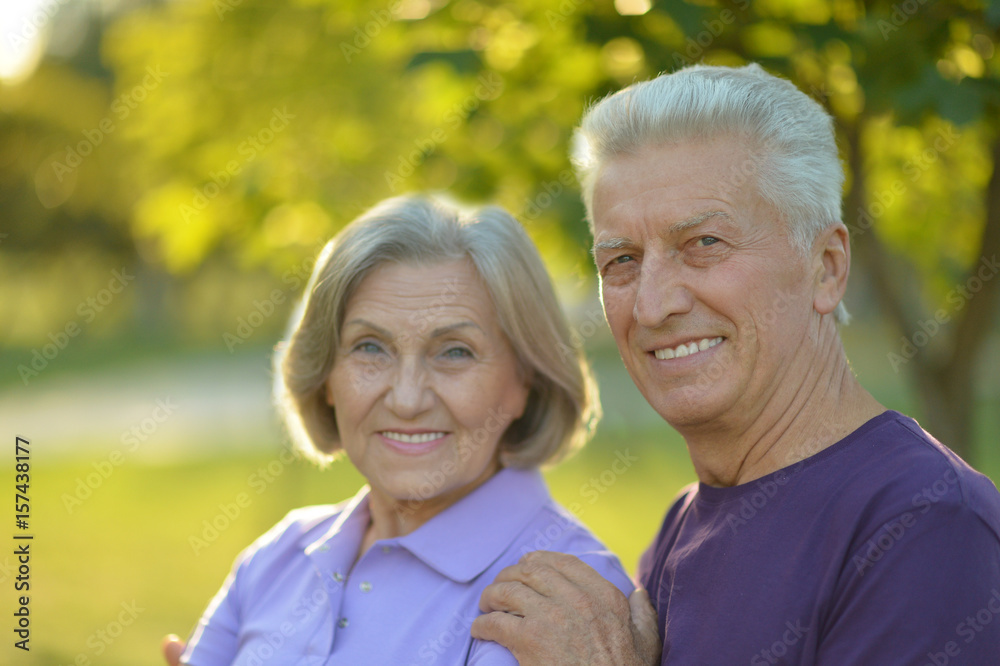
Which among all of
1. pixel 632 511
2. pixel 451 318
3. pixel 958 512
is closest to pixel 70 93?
pixel 632 511

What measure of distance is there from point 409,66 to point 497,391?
1123 mm

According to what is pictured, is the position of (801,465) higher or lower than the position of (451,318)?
lower

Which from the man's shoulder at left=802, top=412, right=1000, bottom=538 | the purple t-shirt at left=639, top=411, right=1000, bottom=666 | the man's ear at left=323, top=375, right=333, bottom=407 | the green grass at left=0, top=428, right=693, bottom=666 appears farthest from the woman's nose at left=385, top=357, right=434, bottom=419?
the green grass at left=0, top=428, right=693, bottom=666

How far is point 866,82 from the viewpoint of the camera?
2.65 meters

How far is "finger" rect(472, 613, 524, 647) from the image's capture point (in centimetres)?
220

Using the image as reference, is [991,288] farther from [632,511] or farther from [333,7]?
[632,511]

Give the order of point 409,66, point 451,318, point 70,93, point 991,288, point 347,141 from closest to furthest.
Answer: point 451,318 < point 409,66 < point 991,288 < point 347,141 < point 70,93

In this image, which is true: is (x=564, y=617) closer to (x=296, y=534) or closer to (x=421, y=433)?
(x=421, y=433)

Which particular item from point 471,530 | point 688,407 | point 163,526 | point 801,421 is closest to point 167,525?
point 163,526

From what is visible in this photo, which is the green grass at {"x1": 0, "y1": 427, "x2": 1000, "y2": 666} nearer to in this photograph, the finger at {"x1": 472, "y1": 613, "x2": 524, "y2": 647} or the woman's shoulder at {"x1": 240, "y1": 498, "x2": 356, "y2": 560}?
the woman's shoulder at {"x1": 240, "y1": 498, "x2": 356, "y2": 560}

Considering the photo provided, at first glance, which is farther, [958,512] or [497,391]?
[497,391]

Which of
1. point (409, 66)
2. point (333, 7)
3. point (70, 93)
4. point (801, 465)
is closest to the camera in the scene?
point (801, 465)

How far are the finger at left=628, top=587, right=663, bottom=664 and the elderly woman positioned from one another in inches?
8.2

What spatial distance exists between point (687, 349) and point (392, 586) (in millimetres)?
1183
